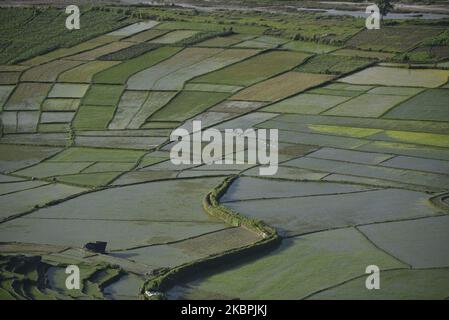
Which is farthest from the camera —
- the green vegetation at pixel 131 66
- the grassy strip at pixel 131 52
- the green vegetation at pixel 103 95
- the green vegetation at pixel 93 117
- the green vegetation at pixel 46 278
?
the grassy strip at pixel 131 52

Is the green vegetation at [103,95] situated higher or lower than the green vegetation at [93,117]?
higher

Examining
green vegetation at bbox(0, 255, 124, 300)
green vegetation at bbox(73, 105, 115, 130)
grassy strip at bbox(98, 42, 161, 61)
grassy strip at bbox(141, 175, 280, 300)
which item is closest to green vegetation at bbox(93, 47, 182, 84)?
grassy strip at bbox(98, 42, 161, 61)

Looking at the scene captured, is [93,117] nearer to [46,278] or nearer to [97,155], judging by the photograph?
[97,155]

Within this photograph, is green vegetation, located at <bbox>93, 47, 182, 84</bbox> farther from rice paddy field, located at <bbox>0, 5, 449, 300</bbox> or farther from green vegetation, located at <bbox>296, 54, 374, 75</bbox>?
green vegetation, located at <bbox>296, 54, 374, 75</bbox>

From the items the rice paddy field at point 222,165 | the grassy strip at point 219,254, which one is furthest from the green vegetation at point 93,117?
the grassy strip at point 219,254

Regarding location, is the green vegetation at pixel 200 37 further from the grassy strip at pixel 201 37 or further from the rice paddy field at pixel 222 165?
the rice paddy field at pixel 222 165
